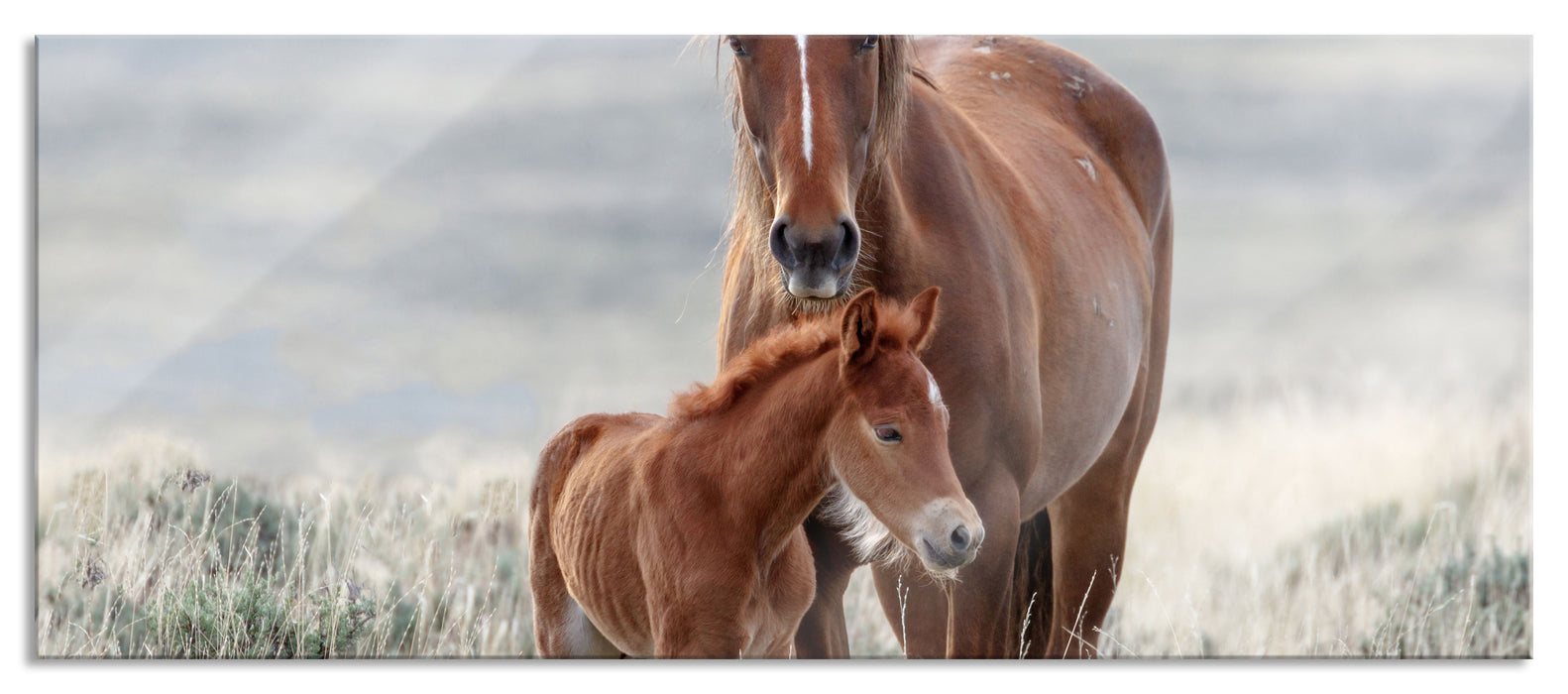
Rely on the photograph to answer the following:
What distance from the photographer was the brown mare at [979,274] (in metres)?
2.50

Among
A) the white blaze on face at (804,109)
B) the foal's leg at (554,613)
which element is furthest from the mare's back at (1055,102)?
the foal's leg at (554,613)

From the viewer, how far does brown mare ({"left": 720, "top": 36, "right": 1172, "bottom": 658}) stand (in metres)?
2.50

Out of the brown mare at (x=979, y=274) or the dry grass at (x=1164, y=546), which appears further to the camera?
the dry grass at (x=1164, y=546)

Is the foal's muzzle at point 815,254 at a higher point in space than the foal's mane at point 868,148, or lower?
lower

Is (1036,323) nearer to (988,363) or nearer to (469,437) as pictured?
(988,363)

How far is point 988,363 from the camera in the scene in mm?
2670

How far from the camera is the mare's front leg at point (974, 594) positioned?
2.71 metres

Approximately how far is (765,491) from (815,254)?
46cm

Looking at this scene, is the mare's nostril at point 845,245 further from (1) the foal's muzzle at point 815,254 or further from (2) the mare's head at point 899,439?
(2) the mare's head at point 899,439

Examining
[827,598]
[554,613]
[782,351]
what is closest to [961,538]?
[782,351]

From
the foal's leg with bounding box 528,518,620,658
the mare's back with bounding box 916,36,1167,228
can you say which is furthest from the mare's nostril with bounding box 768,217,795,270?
the mare's back with bounding box 916,36,1167,228

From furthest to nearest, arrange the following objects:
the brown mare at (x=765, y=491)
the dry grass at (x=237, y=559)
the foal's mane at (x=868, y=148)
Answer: the dry grass at (x=237, y=559)
the foal's mane at (x=868, y=148)
the brown mare at (x=765, y=491)

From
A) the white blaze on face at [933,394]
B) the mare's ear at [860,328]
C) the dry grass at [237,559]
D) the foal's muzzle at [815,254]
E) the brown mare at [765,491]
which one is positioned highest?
the foal's muzzle at [815,254]

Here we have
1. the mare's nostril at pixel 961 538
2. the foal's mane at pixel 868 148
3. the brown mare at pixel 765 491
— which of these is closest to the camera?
the mare's nostril at pixel 961 538
